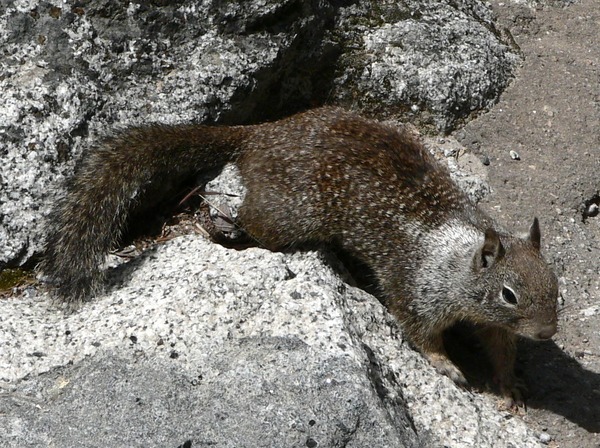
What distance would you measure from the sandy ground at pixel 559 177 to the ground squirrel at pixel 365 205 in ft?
1.02

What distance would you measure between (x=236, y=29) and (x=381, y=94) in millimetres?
1085

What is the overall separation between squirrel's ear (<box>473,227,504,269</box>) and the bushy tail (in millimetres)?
1384

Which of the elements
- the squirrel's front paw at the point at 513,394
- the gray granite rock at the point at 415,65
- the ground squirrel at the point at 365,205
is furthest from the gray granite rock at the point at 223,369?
the gray granite rock at the point at 415,65

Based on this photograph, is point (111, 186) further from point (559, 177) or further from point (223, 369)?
point (559, 177)

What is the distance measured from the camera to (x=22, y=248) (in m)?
4.01

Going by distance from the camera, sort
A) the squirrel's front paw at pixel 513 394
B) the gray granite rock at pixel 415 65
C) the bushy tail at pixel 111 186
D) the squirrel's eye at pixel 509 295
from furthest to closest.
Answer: the gray granite rock at pixel 415 65 < the squirrel's front paw at pixel 513 394 < the squirrel's eye at pixel 509 295 < the bushy tail at pixel 111 186

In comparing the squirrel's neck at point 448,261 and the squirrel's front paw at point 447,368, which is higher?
the squirrel's neck at point 448,261

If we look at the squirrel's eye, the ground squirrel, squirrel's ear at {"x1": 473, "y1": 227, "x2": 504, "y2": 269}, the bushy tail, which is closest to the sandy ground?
the ground squirrel

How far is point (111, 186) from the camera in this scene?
408 centimetres

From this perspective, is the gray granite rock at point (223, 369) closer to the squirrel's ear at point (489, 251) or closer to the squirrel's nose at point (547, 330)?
the squirrel's nose at point (547, 330)

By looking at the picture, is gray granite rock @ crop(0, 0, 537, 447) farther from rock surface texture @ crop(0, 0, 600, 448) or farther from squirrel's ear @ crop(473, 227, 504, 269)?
squirrel's ear @ crop(473, 227, 504, 269)

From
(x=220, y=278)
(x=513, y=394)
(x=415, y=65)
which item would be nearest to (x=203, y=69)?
(x=220, y=278)

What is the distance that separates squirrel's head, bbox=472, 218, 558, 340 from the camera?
13.0ft

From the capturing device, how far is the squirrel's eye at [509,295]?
4.03m
